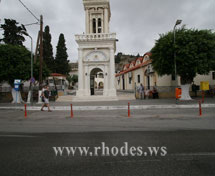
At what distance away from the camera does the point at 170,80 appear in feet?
86.5

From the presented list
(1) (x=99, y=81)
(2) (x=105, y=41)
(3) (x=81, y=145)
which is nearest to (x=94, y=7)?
(2) (x=105, y=41)

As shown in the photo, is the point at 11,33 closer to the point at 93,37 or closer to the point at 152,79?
the point at 93,37

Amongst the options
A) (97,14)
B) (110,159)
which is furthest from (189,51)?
(110,159)

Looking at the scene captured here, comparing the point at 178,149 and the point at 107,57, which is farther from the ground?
the point at 107,57

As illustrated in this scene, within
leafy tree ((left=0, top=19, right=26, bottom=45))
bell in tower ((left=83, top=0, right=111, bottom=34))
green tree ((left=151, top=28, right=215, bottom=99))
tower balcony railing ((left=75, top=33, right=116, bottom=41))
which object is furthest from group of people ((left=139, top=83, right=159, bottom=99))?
leafy tree ((left=0, top=19, right=26, bottom=45))

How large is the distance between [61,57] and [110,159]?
4969 centimetres

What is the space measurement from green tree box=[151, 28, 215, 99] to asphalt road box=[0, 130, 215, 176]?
13.5 meters

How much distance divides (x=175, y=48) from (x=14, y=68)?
63.2 ft

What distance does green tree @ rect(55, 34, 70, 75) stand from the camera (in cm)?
4922

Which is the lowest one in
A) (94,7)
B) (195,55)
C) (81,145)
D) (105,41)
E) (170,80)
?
(81,145)

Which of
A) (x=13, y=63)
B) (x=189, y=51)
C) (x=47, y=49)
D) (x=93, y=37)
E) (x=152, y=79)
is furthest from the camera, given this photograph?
(x=47, y=49)

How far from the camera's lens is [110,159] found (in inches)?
143

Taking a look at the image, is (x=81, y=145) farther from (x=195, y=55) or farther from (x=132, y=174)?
(x=195, y=55)

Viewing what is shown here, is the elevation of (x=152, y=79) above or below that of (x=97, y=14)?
below
